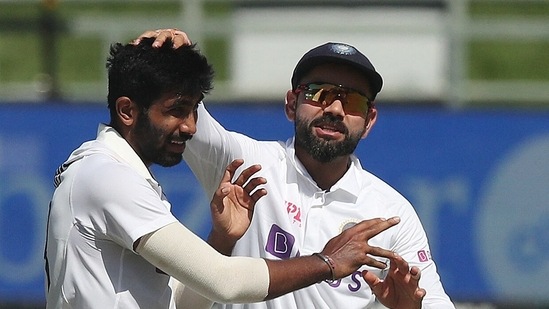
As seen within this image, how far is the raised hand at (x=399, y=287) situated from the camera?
4047 mm

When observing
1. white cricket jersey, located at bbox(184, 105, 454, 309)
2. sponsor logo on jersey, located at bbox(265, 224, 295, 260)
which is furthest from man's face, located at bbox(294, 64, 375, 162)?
sponsor logo on jersey, located at bbox(265, 224, 295, 260)

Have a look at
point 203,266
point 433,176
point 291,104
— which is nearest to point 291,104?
point 291,104

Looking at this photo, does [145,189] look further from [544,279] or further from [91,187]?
[544,279]

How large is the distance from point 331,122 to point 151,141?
3.51ft

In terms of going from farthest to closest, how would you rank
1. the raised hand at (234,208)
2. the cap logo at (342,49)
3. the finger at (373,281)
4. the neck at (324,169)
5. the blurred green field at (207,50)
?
the blurred green field at (207,50), the neck at (324,169), the cap logo at (342,49), the finger at (373,281), the raised hand at (234,208)

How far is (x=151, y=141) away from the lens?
367 cm

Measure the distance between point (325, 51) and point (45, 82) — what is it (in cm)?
598

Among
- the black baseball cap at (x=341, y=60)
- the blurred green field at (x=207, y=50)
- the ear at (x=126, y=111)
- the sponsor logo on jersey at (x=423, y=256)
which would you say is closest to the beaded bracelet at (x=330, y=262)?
the ear at (x=126, y=111)

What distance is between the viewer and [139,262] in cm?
361

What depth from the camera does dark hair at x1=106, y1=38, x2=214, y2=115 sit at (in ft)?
11.9

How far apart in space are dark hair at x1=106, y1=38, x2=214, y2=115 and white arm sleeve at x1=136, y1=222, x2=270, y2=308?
417 mm

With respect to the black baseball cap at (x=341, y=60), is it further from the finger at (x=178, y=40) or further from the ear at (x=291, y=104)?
the finger at (x=178, y=40)

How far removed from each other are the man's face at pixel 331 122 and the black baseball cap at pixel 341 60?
3 cm

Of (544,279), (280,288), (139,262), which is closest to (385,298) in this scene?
(280,288)
